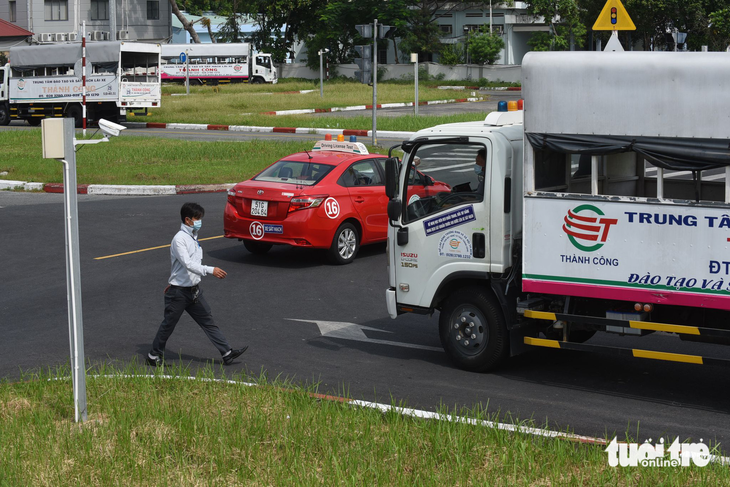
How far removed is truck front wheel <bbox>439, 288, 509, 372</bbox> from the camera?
8031 millimetres

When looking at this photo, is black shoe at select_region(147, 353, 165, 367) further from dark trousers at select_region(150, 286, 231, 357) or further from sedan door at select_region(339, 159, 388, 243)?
sedan door at select_region(339, 159, 388, 243)

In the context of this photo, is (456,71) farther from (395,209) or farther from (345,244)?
(395,209)

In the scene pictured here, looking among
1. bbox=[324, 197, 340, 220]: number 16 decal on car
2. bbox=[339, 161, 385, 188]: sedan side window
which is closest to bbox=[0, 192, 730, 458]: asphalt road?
bbox=[324, 197, 340, 220]: number 16 decal on car

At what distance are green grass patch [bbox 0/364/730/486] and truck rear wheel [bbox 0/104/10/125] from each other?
3511cm

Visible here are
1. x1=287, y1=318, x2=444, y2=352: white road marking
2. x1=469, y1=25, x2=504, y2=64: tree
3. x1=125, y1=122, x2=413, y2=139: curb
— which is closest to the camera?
x1=287, y1=318, x2=444, y2=352: white road marking

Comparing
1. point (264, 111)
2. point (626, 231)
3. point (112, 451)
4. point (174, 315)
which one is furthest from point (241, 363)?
point (264, 111)

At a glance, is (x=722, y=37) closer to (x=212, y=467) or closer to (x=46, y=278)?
(x=46, y=278)

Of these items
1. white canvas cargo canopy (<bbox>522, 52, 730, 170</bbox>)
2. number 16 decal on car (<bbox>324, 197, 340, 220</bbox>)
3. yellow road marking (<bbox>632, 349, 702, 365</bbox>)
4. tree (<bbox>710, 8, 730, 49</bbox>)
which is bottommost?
yellow road marking (<bbox>632, 349, 702, 365</bbox>)

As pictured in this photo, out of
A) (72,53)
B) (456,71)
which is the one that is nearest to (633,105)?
(72,53)

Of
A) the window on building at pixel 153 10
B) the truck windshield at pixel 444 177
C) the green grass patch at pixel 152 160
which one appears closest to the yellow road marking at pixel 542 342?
the truck windshield at pixel 444 177

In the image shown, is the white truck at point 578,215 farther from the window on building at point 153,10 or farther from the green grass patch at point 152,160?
the window on building at point 153,10

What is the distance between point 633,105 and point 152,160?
1963cm

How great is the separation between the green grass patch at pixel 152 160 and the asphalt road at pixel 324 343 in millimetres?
7345

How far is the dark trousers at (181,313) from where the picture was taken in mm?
8391
